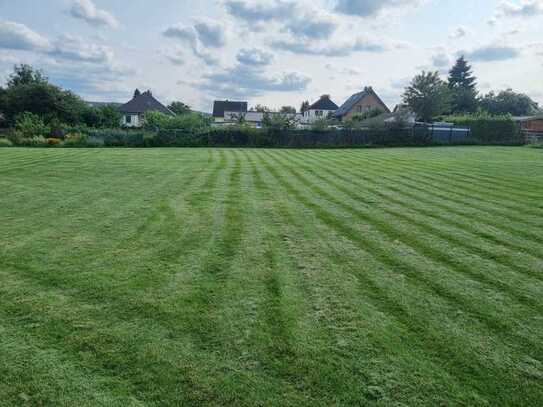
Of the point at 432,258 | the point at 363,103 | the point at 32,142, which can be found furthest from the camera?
the point at 363,103

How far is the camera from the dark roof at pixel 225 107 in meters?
65.0

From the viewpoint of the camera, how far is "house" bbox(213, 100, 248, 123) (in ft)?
212

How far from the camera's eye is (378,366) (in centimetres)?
221

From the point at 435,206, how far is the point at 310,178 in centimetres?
380

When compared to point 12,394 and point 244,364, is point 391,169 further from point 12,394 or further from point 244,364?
point 12,394

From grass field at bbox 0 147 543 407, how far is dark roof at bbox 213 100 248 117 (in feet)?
200

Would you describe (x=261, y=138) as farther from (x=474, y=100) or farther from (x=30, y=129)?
(x=474, y=100)

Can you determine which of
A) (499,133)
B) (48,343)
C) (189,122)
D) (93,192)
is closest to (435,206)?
(48,343)

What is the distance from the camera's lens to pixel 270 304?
116 inches

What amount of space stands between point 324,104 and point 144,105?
2894 centimetres

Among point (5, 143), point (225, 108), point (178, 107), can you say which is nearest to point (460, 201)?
point (5, 143)

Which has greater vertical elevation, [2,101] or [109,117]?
[2,101]

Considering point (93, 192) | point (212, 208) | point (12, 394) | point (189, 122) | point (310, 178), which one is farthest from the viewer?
point (189, 122)

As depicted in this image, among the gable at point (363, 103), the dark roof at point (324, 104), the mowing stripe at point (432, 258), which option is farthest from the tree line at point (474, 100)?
the mowing stripe at point (432, 258)
